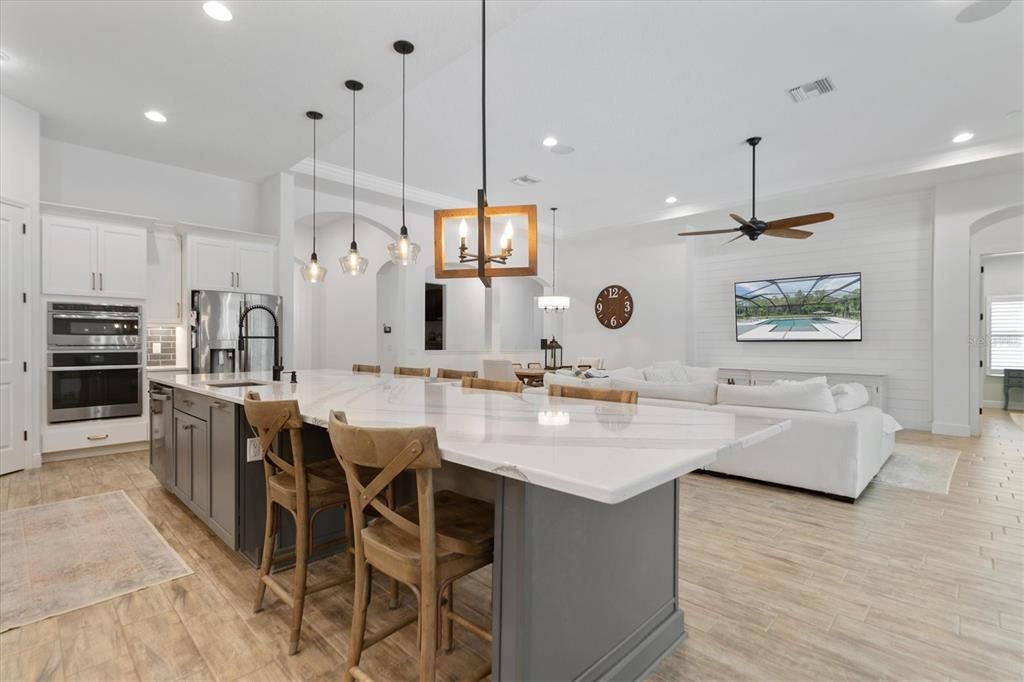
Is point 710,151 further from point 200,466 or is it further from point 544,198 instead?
point 200,466

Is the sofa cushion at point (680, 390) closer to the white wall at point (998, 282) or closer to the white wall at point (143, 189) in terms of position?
the white wall at point (143, 189)

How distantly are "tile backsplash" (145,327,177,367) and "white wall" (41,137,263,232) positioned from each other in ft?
3.95

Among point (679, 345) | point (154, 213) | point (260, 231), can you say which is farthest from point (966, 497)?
point (154, 213)

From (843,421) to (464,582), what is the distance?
2825 millimetres

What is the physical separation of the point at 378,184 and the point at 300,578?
5.39 meters

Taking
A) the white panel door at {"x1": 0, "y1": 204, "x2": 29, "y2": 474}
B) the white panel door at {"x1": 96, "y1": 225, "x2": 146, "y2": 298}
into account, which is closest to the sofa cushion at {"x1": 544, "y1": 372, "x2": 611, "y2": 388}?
the white panel door at {"x1": 96, "y1": 225, "x2": 146, "y2": 298}

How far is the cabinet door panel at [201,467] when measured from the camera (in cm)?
274

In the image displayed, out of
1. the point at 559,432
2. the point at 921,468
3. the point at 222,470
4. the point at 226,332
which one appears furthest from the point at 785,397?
the point at 226,332

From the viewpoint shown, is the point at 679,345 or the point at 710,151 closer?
the point at 710,151

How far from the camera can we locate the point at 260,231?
19.5 feet

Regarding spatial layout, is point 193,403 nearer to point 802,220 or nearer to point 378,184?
point 378,184

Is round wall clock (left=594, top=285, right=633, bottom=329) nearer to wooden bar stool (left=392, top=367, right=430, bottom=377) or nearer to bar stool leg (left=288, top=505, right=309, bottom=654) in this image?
wooden bar stool (left=392, top=367, right=430, bottom=377)

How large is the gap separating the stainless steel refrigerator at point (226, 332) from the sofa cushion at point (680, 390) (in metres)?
3.63

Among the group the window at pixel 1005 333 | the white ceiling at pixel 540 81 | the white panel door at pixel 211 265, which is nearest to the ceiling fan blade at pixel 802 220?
the white ceiling at pixel 540 81
